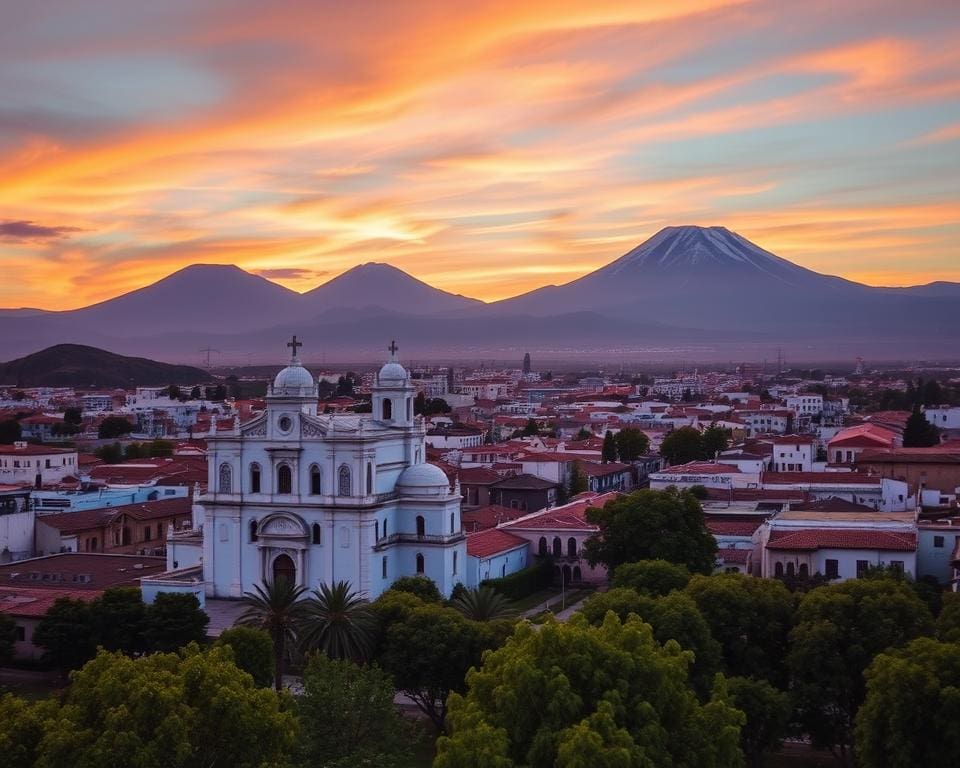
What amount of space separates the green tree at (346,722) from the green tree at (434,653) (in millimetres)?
6194

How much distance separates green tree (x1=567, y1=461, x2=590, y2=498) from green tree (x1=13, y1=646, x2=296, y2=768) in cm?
5061

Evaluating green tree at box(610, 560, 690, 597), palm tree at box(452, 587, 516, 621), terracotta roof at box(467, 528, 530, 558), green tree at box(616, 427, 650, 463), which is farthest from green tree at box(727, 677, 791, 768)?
green tree at box(616, 427, 650, 463)

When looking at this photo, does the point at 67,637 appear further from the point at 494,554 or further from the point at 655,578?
the point at 494,554

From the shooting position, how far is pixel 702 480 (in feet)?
218

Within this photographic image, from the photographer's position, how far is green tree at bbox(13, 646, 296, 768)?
66.0 ft

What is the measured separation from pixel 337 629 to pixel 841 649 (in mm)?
12046

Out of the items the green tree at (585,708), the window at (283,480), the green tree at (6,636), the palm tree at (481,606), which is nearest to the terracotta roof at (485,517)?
the window at (283,480)

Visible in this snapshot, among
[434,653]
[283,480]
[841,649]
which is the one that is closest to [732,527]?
[283,480]

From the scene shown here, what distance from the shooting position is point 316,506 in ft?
149

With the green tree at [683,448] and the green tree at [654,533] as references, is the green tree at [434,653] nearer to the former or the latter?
the green tree at [654,533]

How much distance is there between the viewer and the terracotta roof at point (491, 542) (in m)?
49.1

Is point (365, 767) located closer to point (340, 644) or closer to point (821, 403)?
point (340, 644)

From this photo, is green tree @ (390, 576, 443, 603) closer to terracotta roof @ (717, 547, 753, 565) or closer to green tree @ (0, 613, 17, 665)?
green tree @ (0, 613, 17, 665)

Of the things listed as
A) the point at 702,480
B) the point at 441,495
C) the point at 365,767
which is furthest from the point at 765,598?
the point at 702,480
